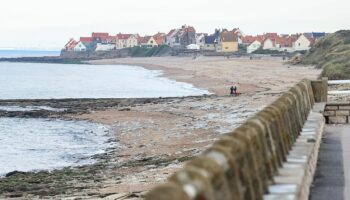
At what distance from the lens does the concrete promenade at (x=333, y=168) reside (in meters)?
6.92

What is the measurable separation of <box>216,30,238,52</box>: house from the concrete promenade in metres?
149

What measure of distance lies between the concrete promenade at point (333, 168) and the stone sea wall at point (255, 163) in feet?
1.50

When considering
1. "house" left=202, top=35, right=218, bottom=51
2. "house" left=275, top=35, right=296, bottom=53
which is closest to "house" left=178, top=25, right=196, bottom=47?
"house" left=202, top=35, right=218, bottom=51

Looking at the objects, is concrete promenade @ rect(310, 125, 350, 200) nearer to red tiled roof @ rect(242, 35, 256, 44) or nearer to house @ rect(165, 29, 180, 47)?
red tiled roof @ rect(242, 35, 256, 44)

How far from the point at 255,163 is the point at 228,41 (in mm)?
156731

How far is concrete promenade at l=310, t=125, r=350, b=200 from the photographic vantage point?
6.92 m

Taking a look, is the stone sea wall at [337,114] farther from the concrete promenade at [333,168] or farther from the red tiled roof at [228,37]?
the red tiled roof at [228,37]

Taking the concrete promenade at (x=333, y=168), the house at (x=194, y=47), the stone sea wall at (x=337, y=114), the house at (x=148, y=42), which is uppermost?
the stone sea wall at (x=337, y=114)

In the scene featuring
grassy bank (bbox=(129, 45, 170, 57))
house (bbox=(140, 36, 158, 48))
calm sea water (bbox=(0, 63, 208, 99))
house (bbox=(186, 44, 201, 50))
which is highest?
house (bbox=(140, 36, 158, 48))

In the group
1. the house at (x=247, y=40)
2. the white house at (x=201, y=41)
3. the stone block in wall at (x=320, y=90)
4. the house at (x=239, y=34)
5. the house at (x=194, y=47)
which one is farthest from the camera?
the white house at (x=201, y=41)

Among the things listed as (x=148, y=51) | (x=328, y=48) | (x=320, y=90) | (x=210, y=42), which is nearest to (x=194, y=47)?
(x=210, y=42)

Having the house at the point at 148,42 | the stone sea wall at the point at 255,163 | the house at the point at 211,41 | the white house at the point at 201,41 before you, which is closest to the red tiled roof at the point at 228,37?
the house at the point at 211,41

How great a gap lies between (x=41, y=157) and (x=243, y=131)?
22.7 m

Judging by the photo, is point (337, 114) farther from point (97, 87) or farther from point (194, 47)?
point (194, 47)
